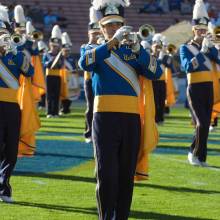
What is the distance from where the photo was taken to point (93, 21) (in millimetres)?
10938

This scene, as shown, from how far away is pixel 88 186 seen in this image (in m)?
8.91

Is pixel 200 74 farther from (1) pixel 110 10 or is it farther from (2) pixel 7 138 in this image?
(1) pixel 110 10

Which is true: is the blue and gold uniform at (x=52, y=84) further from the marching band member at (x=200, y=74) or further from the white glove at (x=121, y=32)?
the white glove at (x=121, y=32)

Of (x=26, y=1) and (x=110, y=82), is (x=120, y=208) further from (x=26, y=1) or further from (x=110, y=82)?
(x=26, y=1)

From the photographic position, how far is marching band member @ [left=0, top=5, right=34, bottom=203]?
7832 millimetres

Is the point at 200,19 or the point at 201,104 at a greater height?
the point at 200,19

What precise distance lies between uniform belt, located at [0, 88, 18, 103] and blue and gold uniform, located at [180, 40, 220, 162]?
2.94m

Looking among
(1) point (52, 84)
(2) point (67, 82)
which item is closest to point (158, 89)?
(1) point (52, 84)

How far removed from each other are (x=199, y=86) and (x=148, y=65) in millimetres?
4130

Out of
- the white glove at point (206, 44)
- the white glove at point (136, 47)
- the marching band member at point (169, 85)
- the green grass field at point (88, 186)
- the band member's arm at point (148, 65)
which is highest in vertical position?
the white glove at point (136, 47)

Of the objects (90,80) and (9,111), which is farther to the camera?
(90,80)

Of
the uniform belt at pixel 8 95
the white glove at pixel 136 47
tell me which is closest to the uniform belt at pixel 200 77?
the uniform belt at pixel 8 95

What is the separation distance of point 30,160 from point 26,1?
70.3 feet

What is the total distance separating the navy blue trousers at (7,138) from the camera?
7.83 metres
